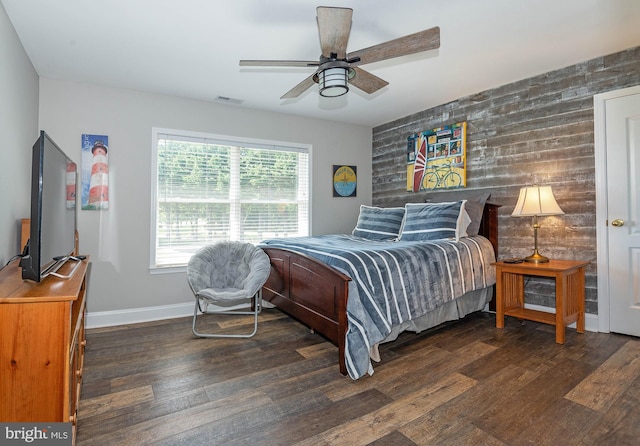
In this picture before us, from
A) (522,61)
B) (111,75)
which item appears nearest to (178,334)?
(111,75)

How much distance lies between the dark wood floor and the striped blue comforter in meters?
0.29

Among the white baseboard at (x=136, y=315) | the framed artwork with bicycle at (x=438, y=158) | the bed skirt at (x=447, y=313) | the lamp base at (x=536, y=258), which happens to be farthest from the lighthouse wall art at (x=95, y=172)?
the lamp base at (x=536, y=258)

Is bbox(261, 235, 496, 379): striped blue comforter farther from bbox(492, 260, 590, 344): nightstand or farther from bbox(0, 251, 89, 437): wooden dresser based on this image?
→ bbox(0, 251, 89, 437): wooden dresser

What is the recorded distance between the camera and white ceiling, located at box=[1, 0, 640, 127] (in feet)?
7.10

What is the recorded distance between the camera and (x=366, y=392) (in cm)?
204

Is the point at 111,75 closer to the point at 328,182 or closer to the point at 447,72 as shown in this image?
the point at 328,182

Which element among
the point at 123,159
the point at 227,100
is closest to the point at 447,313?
the point at 227,100

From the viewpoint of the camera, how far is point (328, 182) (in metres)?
4.71

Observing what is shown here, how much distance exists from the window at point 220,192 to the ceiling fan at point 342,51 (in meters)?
1.82

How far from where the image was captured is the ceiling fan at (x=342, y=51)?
1.86 m

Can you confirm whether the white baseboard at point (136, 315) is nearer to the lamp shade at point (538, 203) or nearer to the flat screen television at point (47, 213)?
the flat screen television at point (47, 213)

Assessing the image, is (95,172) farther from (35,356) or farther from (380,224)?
(380,224)

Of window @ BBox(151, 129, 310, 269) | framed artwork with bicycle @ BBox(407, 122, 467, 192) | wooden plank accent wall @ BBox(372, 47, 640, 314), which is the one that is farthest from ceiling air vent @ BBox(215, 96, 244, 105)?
wooden plank accent wall @ BBox(372, 47, 640, 314)

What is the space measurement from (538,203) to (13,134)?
405 centimetres
